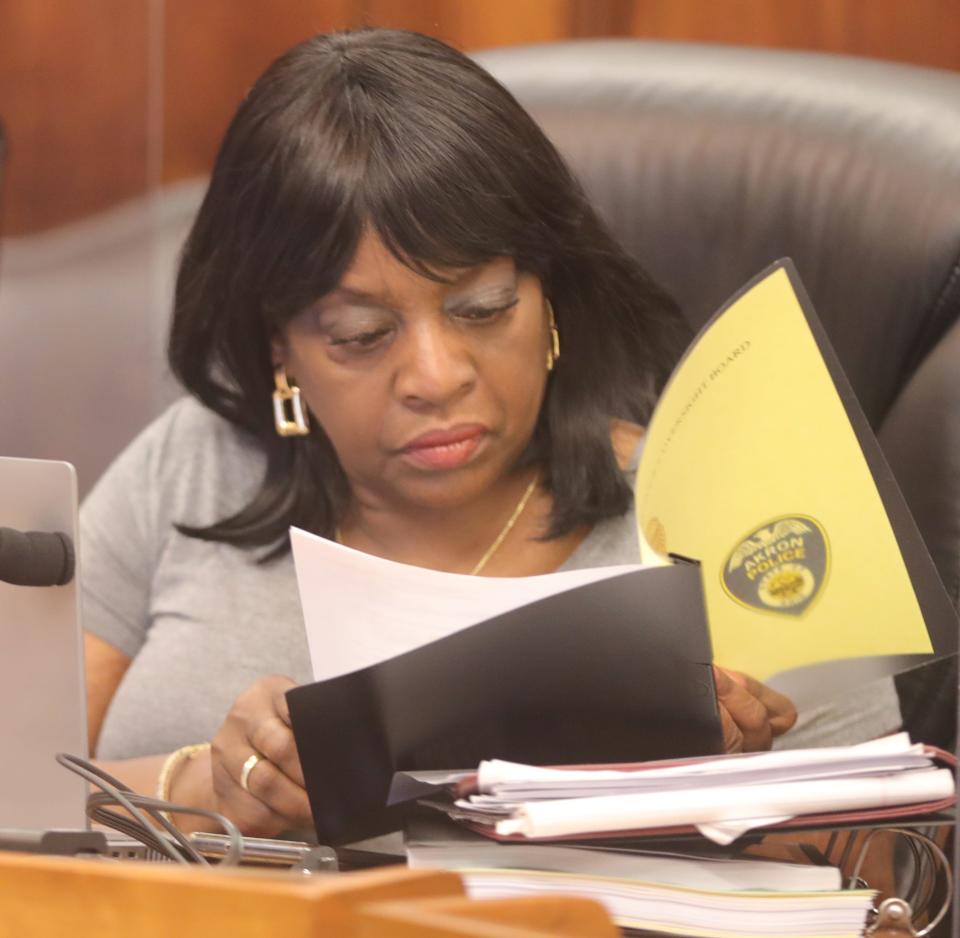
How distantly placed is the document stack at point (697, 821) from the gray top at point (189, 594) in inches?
18.5

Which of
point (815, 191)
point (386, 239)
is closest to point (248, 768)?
point (386, 239)

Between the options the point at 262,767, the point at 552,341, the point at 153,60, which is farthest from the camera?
the point at 153,60

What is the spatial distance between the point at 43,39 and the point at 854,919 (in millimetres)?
2771

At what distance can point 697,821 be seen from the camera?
2.39ft

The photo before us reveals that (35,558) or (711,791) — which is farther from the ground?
(35,558)

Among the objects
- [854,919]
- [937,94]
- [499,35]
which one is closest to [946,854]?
[854,919]

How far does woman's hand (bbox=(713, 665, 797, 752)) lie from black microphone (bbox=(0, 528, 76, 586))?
379 mm

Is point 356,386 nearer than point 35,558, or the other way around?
point 35,558

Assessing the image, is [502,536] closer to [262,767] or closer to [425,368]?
[425,368]

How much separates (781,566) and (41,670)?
482mm

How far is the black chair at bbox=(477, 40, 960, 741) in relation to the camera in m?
1.31

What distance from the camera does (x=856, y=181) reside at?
1.41 m

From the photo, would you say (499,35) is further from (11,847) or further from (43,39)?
(11,847)

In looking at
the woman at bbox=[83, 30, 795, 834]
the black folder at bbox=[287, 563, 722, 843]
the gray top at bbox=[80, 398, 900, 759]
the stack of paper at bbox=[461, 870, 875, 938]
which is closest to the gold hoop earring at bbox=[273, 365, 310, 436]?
the woman at bbox=[83, 30, 795, 834]
